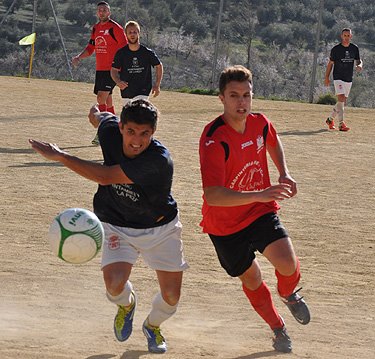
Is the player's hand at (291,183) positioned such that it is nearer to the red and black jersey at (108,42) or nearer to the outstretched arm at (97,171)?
the outstretched arm at (97,171)

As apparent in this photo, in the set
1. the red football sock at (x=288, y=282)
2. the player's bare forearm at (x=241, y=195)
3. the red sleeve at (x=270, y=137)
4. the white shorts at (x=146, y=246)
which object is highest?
the red sleeve at (x=270, y=137)

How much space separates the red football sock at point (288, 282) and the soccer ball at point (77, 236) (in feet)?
4.17

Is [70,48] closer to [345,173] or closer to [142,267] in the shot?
[345,173]

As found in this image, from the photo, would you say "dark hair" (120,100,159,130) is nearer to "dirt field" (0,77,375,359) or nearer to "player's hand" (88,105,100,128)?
"player's hand" (88,105,100,128)

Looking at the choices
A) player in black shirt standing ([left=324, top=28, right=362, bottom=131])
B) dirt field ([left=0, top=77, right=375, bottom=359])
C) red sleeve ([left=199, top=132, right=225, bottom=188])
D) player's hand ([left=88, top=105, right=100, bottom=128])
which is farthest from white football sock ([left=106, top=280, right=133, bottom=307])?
player in black shirt standing ([left=324, top=28, right=362, bottom=131])

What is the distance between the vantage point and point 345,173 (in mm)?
14562

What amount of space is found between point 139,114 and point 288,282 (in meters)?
1.51

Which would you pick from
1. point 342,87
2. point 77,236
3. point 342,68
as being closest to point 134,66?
point 342,87

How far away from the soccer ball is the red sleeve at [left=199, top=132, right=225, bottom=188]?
72cm

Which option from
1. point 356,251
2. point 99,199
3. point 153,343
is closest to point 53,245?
point 99,199

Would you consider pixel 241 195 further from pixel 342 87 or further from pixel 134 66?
pixel 342 87

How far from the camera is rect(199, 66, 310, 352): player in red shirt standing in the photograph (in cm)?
610

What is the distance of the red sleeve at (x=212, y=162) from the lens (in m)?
6.02

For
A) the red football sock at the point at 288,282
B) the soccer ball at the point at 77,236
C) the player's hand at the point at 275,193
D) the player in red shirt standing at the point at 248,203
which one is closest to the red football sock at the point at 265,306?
the player in red shirt standing at the point at 248,203
